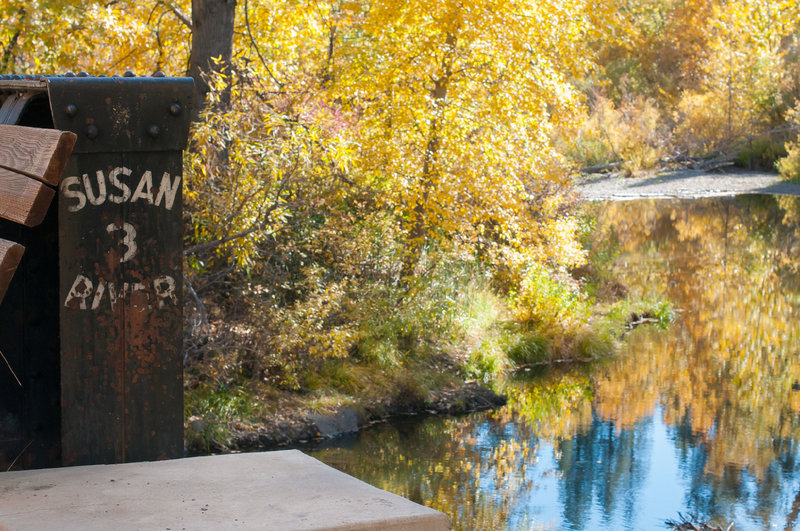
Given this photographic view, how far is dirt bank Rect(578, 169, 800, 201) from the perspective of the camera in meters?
35.4

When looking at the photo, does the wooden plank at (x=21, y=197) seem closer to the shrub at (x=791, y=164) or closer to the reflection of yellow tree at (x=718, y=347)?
the reflection of yellow tree at (x=718, y=347)

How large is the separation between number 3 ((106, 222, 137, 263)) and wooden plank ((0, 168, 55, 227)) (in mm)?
877

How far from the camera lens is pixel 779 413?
11.2 metres

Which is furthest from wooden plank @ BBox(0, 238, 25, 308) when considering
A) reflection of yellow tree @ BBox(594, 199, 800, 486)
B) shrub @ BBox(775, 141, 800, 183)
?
shrub @ BBox(775, 141, 800, 183)

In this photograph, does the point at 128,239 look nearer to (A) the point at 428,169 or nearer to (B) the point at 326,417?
(B) the point at 326,417

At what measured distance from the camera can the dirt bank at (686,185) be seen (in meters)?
35.4

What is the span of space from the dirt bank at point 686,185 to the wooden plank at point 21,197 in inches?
1287

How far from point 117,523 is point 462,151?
9.95 m

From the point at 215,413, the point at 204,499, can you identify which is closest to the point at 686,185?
the point at 215,413

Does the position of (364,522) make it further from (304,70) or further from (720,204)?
(720,204)

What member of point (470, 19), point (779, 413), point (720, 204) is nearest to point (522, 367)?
point (779, 413)

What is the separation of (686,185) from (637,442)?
28.7 metres

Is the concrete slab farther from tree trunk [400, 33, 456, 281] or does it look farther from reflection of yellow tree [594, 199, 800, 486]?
tree trunk [400, 33, 456, 281]

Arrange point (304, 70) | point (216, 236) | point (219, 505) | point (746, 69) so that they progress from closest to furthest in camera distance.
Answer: point (219, 505) → point (216, 236) → point (304, 70) → point (746, 69)
